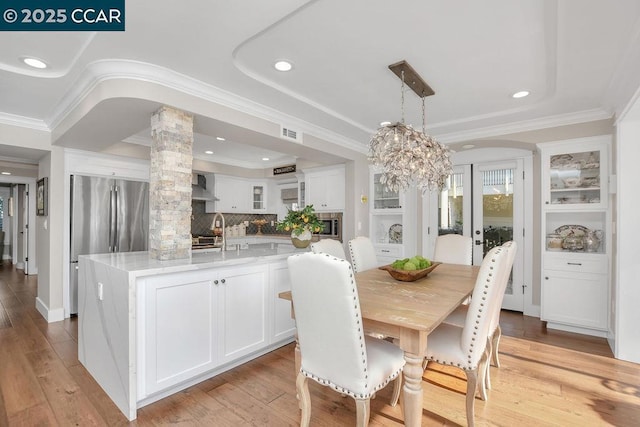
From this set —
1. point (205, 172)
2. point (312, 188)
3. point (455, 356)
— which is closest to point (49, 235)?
point (205, 172)

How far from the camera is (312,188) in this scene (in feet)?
17.7

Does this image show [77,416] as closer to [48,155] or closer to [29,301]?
[48,155]

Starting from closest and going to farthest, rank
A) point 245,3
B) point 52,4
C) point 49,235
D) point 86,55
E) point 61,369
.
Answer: point 245,3 < point 52,4 < point 86,55 < point 61,369 < point 49,235

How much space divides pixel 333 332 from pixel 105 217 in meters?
4.16

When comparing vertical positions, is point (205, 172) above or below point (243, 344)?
above

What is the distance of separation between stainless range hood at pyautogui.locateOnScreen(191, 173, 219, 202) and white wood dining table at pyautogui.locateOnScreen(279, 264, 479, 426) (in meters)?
4.36

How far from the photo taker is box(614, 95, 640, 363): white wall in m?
2.79

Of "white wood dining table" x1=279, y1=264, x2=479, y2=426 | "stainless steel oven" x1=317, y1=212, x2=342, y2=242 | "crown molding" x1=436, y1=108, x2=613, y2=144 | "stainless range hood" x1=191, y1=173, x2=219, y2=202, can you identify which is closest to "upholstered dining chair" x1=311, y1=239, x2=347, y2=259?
"white wood dining table" x1=279, y1=264, x2=479, y2=426

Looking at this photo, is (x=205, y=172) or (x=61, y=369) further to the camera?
(x=205, y=172)

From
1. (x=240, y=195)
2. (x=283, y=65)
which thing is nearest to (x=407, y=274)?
(x=283, y=65)

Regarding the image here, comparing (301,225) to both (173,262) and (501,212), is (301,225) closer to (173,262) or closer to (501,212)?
(173,262)

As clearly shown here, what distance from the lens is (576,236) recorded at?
11.9ft

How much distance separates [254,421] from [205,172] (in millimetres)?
4958

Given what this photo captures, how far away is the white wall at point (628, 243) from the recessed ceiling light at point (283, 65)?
3034 mm
